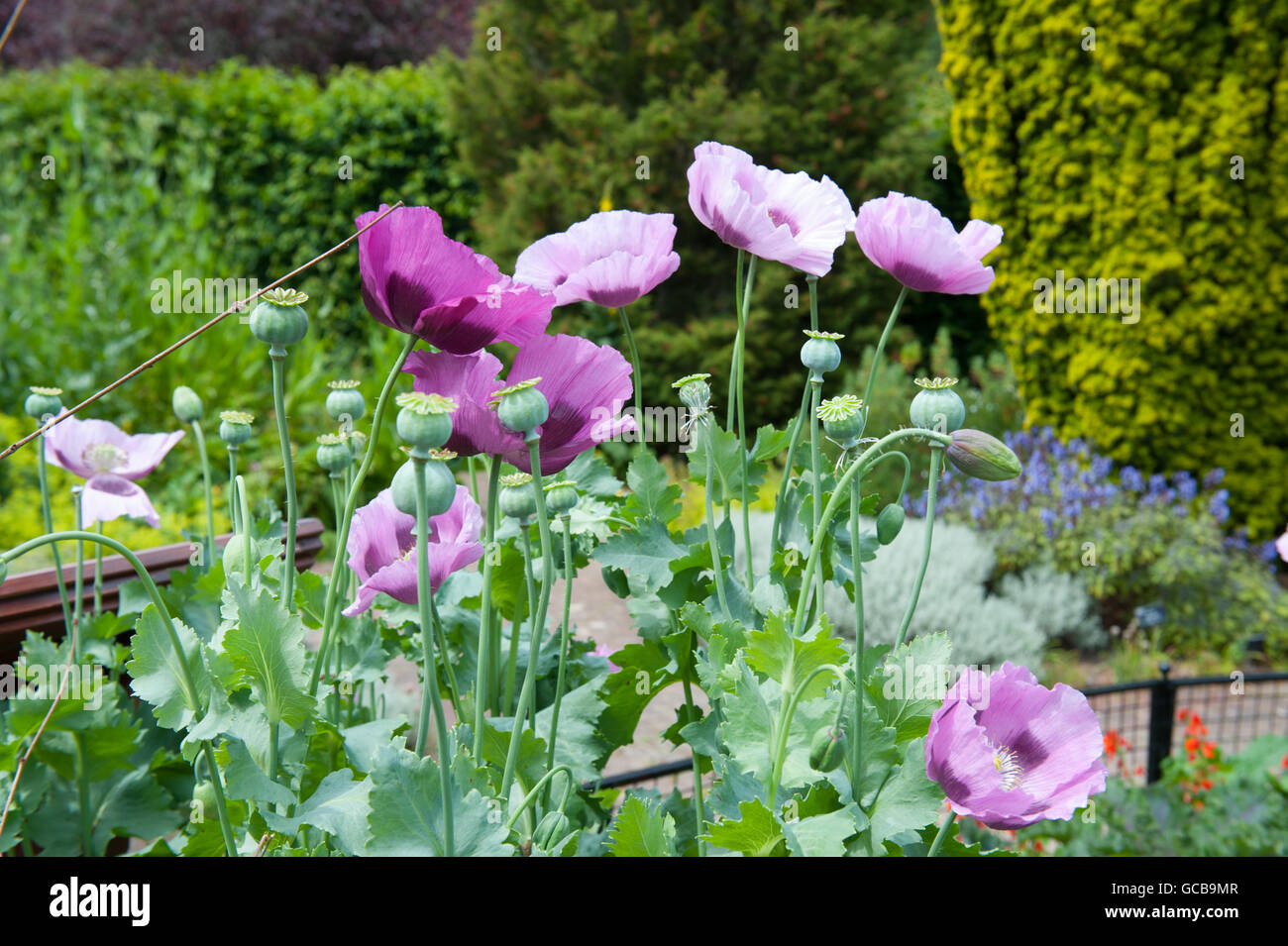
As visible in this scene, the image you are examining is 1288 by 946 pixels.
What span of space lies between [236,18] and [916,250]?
13.0 m

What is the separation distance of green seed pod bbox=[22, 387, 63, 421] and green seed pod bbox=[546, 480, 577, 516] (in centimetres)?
41

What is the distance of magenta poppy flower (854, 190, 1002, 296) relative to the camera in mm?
688

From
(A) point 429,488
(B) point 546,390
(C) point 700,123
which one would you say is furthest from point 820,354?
(C) point 700,123

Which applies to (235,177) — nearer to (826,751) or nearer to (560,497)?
(560,497)

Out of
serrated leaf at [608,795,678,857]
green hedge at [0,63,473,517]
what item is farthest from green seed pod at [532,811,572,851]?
green hedge at [0,63,473,517]

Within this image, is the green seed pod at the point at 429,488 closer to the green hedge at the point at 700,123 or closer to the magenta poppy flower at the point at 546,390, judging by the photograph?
the magenta poppy flower at the point at 546,390

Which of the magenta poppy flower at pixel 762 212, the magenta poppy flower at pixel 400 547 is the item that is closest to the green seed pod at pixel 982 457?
the magenta poppy flower at pixel 762 212

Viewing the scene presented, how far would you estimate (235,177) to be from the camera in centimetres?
679

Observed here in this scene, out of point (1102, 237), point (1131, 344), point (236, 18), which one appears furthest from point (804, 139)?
point (236, 18)

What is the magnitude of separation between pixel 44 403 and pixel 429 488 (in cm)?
47

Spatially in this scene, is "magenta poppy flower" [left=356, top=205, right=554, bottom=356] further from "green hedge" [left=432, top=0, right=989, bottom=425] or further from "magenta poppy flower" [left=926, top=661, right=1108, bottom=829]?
"green hedge" [left=432, top=0, right=989, bottom=425]

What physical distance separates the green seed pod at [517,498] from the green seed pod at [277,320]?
0.14 m
